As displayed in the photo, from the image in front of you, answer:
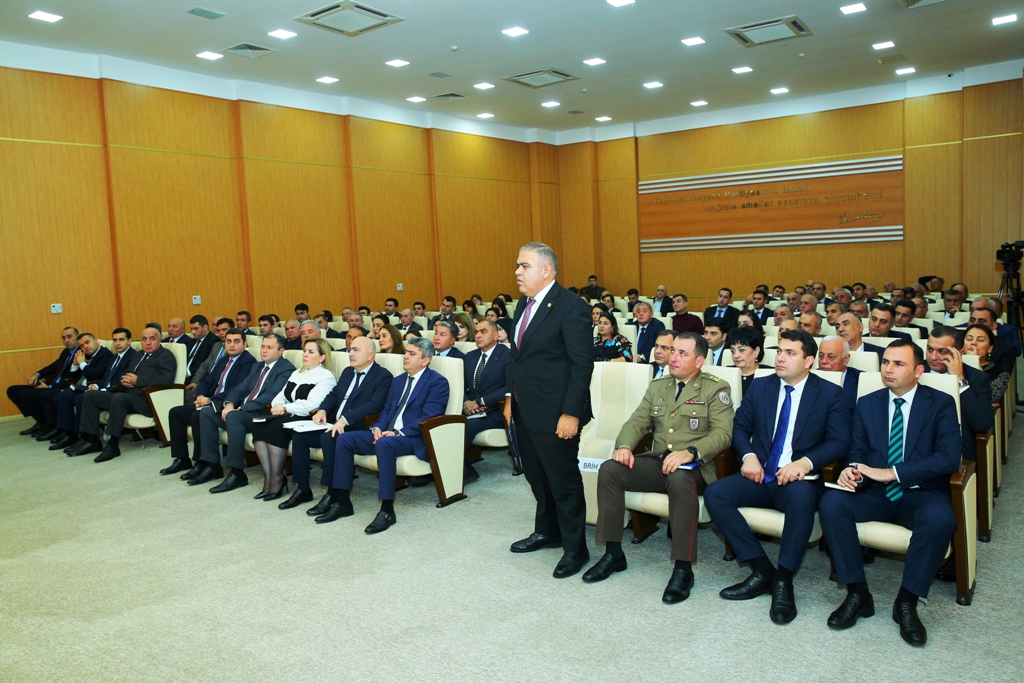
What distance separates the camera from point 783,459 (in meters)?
3.82

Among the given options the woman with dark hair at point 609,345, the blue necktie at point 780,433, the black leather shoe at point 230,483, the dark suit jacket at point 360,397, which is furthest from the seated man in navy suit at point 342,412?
the blue necktie at point 780,433

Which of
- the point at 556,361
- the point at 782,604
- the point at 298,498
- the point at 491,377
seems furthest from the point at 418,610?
the point at 491,377

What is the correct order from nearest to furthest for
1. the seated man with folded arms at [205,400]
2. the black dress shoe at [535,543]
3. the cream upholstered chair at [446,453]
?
the black dress shoe at [535,543] < the cream upholstered chair at [446,453] < the seated man with folded arms at [205,400]

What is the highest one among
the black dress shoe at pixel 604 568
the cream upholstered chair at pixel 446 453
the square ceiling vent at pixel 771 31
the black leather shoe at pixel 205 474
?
the square ceiling vent at pixel 771 31

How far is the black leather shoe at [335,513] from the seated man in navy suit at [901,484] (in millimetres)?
3071

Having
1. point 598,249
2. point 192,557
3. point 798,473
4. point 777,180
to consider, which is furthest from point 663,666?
point 598,249

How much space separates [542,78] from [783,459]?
979cm

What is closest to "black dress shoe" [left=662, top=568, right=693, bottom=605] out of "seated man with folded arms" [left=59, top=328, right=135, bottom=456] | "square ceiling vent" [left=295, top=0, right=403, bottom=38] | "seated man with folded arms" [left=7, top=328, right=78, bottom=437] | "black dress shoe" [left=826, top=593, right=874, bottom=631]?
"black dress shoe" [left=826, top=593, right=874, bottom=631]

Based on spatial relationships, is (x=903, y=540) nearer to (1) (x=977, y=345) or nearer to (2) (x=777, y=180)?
(1) (x=977, y=345)

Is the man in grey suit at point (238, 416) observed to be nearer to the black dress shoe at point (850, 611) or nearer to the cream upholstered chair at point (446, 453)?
the cream upholstered chair at point (446, 453)

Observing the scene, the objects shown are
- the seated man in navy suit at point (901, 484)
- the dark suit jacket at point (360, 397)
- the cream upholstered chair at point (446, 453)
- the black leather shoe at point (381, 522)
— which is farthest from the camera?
the dark suit jacket at point (360, 397)

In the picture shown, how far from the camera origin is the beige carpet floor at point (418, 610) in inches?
121

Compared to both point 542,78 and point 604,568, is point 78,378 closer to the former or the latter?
point 604,568

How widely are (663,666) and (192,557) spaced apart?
2.92m
